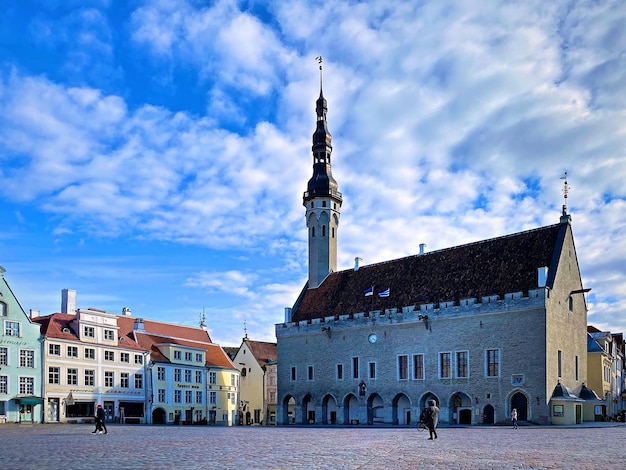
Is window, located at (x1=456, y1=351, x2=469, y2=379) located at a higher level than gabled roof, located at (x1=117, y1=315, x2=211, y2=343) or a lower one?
lower

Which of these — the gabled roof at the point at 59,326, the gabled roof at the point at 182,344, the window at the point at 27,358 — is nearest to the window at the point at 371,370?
the gabled roof at the point at 182,344

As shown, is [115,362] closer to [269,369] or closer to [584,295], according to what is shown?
[269,369]

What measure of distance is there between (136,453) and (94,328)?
38.5m

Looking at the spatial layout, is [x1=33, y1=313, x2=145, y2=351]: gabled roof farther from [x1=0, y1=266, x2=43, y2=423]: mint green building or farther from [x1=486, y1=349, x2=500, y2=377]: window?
[x1=486, y1=349, x2=500, y2=377]: window

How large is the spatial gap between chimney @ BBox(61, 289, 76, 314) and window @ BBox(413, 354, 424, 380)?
27.0 meters

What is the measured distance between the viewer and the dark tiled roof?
46562 mm

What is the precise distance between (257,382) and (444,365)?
27.8 meters

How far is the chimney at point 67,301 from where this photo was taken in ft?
178

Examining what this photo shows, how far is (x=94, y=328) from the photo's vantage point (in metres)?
52.4

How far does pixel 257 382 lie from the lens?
70562mm

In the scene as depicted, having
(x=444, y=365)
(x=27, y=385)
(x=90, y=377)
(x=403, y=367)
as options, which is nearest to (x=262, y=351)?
(x=90, y=377)

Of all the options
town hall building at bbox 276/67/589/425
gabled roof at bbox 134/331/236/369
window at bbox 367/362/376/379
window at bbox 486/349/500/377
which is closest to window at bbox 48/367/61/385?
gabled roof at bbox 134/331/236/369

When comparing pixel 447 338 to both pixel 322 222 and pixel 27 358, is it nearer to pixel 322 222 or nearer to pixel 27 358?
pixel 322 222

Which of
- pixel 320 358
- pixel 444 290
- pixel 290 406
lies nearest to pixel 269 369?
pixel 290 406
